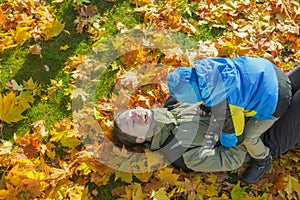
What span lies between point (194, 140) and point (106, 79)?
1.02 meters

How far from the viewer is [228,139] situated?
326cm

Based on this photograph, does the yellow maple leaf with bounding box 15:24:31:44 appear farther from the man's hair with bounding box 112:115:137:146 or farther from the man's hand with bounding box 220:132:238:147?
the man's hand with bounding box 220:132:238:147

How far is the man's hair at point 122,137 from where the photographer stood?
10.9 feet

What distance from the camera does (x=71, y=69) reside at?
3.94 metres

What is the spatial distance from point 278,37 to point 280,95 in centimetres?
137

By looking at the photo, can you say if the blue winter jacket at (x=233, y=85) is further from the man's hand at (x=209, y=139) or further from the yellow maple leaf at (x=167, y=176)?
the yellow maple leaf at (x=167, y=176)

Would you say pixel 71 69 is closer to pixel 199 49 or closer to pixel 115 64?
pixel 115 64

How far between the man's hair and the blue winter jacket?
0.56 metres

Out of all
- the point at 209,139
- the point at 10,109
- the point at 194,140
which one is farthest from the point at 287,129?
the point at 10,109

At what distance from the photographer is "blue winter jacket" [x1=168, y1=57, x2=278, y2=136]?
2893 mm

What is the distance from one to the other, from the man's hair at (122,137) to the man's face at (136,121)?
3 cm

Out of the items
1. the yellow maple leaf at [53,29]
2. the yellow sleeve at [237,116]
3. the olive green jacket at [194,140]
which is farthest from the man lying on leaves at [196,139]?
the yellow maple leaf at [53,29]

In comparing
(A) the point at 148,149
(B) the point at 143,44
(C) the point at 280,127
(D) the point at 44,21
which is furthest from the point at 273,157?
(D) the point at 44,21

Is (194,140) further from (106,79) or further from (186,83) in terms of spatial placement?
(106,79)
